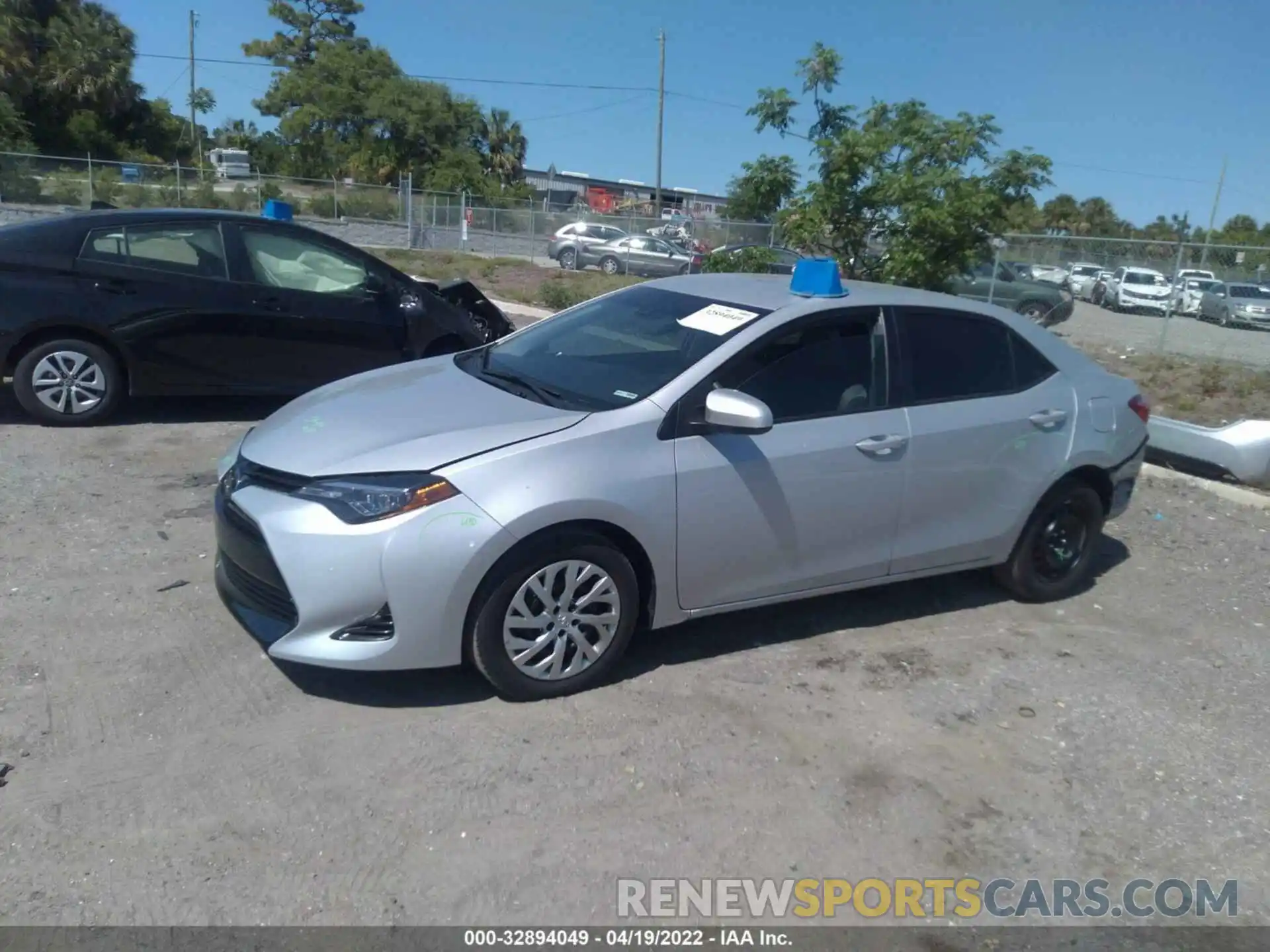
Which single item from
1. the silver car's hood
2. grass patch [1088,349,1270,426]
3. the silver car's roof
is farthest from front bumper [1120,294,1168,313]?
the silver car's hood

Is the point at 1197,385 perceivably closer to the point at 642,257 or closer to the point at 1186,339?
the point at 1186,339

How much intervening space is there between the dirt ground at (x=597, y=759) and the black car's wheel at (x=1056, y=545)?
143 millimetres

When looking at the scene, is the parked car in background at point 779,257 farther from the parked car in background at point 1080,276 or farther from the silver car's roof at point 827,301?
the silver car's roof at point 827,301

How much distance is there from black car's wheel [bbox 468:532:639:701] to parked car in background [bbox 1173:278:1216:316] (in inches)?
641

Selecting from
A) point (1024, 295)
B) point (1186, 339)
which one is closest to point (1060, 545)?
point (1186, 339)

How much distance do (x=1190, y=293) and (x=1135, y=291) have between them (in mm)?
6107

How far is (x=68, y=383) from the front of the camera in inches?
284

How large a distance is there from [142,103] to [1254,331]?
49.3 m

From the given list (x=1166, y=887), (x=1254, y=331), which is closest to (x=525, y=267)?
(x=1254, y=331)

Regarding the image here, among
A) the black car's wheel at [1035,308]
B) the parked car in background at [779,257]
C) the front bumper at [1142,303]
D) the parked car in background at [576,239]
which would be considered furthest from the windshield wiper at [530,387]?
the parked car in background at [576,239]

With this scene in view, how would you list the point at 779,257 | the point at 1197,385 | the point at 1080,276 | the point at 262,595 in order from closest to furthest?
the point at 262,595
the point at 1197,385
the point at 779,257
the point at 1080,276

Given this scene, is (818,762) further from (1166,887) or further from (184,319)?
(184,319)

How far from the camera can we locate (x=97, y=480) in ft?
20.8

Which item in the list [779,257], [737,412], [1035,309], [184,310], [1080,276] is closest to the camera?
[737,412]
